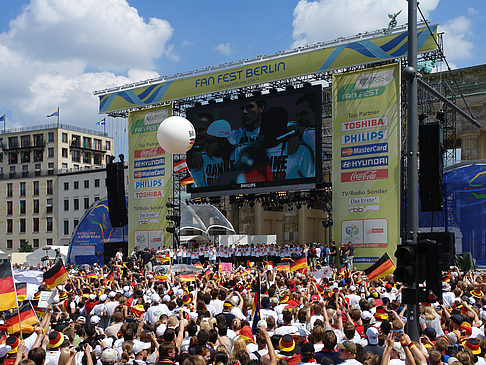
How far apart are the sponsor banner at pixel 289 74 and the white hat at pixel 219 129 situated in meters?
1.98

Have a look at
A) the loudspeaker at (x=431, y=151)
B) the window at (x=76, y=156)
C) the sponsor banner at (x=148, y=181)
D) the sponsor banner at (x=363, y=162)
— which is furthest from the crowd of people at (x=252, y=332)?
the window at (x=76, y=156)

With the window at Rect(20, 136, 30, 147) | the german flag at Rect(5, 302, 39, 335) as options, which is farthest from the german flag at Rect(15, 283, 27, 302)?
the window at Rect(20, 136, 30, 147)

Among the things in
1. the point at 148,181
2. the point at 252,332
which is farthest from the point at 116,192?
the point at 252,332

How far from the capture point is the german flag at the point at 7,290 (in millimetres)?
9016

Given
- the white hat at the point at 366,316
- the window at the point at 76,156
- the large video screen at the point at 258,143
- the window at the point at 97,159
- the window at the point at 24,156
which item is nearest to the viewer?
the white hat at the point at 366,316

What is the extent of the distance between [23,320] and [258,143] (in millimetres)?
23333

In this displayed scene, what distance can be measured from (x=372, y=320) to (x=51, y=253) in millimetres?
44601

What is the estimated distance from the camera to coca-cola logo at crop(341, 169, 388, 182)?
88.9ft

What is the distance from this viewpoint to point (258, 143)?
31.6 meters

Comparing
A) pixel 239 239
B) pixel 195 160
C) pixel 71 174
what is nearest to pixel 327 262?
pixel 195 160

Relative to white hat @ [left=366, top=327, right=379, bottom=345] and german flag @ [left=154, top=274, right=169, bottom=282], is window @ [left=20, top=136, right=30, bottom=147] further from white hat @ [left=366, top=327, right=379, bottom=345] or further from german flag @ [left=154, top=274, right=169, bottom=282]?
white hat @ [left=366, top=327, right=379, bottom=345]

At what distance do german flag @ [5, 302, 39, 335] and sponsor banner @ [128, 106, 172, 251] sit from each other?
25.7 meters

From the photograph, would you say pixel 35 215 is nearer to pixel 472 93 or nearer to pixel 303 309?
pixel 472 93

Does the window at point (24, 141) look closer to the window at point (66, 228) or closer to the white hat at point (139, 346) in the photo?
the window at point (66, 228)
